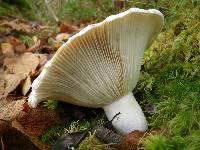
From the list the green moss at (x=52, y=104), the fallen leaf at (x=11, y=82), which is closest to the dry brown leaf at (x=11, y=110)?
the green moss at (x=52, y=104)

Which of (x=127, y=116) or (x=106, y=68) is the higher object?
(x=106, y=68)

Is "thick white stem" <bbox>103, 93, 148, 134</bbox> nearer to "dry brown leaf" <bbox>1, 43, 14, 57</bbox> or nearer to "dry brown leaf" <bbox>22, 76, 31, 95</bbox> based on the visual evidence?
"dry brown leaf" <bbox>22, 76, 31, 95</bbox>

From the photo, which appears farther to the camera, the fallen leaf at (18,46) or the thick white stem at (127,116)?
the fallen leaf at (18,46)

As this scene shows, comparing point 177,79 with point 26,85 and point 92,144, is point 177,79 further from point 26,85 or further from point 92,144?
point 26,85

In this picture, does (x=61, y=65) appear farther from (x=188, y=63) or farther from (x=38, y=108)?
(x=188, y=63)

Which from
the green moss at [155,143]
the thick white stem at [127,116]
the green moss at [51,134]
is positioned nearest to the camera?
the green moss at [155,143]

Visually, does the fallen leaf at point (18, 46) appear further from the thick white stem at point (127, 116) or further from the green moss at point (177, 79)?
the thick white stem at point (127, 116)

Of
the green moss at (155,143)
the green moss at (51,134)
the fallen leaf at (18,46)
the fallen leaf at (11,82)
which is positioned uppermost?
Answer: the green moss at (155,143)

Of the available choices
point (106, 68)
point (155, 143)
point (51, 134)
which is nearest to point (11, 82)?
point (51, 134)
